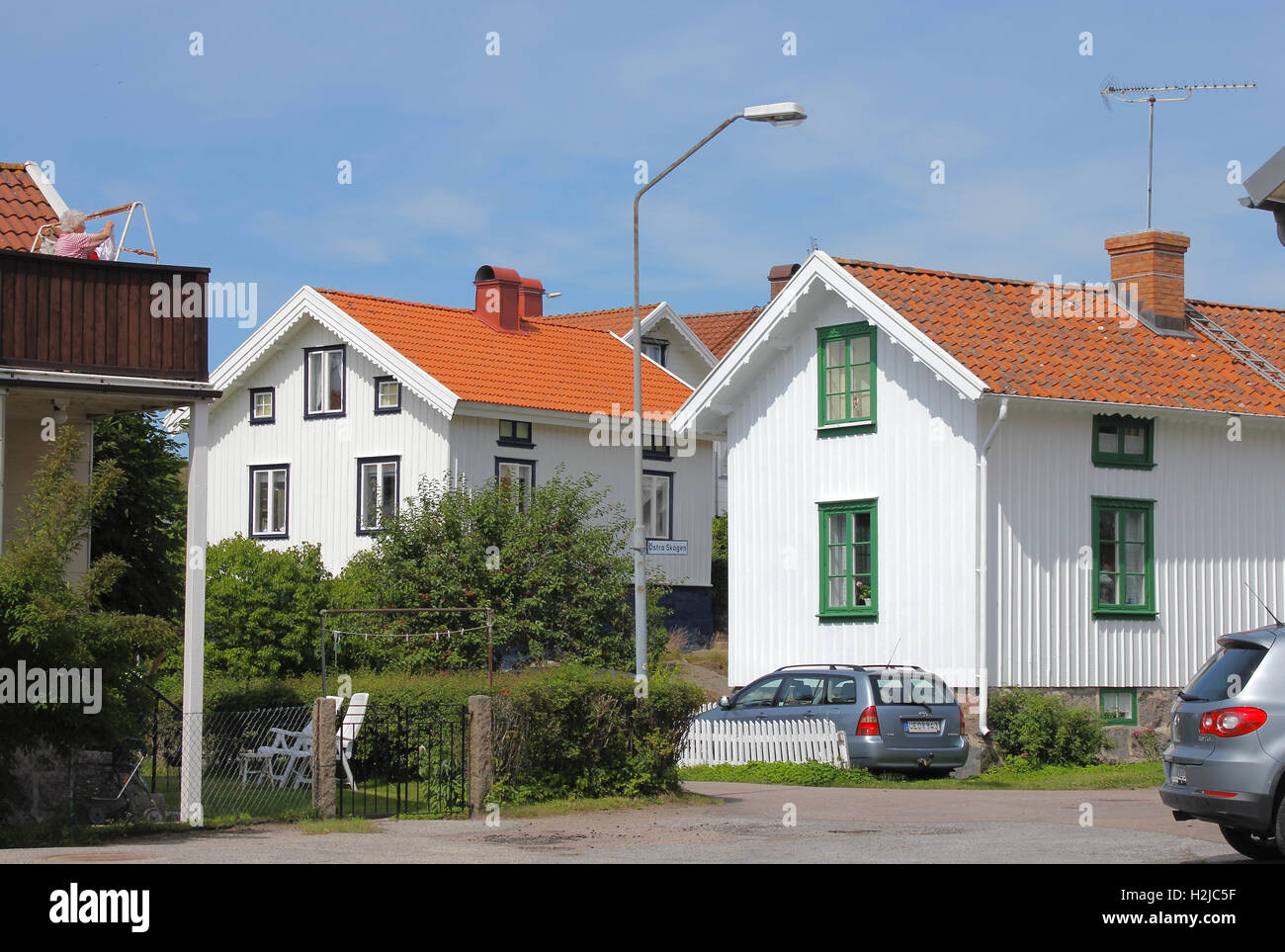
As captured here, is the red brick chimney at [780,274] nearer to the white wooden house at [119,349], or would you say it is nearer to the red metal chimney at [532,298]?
the red metal chimney at [532,298]

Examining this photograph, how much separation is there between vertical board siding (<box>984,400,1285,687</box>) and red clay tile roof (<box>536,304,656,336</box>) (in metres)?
20.1

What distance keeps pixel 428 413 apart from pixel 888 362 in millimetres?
13060

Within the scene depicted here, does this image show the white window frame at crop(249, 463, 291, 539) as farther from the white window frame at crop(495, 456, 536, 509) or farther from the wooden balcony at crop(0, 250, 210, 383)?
the wooden balcony at crop(0, 250, 210, 383)

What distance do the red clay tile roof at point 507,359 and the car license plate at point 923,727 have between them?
1537 centimetres

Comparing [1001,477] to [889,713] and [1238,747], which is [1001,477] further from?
[1238,747]

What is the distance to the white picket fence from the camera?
2203cm

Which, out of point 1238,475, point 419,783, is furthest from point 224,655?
point 1238,475

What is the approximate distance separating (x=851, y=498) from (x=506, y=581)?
5.79m

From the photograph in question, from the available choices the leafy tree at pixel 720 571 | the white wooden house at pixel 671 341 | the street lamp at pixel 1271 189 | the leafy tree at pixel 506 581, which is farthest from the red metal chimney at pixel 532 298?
the street lamp at pixel 1271 189

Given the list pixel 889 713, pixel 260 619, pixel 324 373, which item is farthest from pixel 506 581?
pixel 324 373

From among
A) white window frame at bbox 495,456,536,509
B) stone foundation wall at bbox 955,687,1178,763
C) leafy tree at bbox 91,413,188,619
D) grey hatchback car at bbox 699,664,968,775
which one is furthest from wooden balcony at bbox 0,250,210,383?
white window frame at bbox 495,456,536,509

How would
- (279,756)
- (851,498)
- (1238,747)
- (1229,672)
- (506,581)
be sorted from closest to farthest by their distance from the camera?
(1238,747) < (1229,672) < (279,756) < (851,498) < (506,581)

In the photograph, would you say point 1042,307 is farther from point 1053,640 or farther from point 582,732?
point 582,732

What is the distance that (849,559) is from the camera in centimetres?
2619
